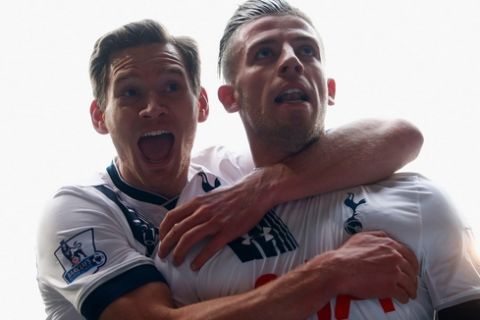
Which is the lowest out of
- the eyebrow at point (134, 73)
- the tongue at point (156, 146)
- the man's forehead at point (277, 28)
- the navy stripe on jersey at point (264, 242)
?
the navy stripe on jersey at point (264, 242)

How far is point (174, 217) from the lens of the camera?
3.60ft

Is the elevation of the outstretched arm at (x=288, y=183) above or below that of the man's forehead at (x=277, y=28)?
below

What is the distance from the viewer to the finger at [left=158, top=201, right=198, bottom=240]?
43.0 inches

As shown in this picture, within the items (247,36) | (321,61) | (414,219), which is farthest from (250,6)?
(414,219)

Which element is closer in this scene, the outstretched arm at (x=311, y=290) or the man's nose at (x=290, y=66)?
the outstretched arm at (x=311, y=290)

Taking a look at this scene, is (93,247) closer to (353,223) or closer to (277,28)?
(353,223)

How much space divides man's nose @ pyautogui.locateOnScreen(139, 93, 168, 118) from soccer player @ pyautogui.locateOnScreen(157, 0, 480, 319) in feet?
0.67

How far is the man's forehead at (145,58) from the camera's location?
4.17 feet

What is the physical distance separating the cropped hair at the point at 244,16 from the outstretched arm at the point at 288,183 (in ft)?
1.19

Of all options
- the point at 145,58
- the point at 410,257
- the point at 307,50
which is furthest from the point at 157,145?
the point at 410,257

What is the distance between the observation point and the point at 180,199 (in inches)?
48.9

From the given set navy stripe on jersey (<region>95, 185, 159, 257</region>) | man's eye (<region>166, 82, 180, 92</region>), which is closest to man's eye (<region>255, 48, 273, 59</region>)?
man's eye (<region>166, 82, 180, 92</region>)

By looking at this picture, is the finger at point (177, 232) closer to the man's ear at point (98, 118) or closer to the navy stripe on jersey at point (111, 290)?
the navy stripe on jersey at point (111, 290)

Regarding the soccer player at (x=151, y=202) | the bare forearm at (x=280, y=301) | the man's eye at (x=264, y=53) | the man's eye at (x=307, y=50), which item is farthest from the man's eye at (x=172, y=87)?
the bare forearm at (x=280, y=301)
